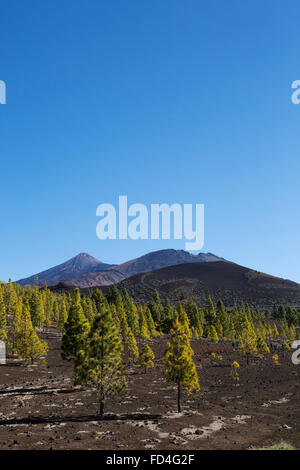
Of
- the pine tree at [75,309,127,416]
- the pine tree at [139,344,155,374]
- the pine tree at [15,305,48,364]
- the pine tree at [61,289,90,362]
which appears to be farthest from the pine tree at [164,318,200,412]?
the pine tree at [15,305,48,364]

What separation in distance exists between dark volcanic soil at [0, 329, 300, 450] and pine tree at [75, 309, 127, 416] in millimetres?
2338

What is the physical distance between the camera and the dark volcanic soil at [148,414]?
2172 cm

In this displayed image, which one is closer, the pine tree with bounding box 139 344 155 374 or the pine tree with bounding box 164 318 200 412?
the pine tree with bounding box 164 318 200 412

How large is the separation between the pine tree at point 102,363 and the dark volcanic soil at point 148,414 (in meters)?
2.34

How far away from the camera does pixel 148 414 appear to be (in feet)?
98.6

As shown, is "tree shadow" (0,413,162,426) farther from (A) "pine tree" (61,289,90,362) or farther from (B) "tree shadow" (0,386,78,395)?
(A) "pine tree" (61,289,90,362)

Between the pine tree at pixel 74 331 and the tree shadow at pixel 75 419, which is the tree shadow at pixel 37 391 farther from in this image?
the tree shadow at pixel 75 419

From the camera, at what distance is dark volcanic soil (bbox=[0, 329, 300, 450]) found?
855 inches

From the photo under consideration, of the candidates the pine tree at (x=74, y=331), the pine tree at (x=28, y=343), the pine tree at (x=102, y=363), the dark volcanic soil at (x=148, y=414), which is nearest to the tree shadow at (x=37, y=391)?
the dark volcanic soil at (x=148, y=414)

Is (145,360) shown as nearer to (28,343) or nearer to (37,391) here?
(28,343)

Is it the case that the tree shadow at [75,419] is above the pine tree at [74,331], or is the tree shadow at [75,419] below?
below

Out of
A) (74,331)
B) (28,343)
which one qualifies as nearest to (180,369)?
(74,331)

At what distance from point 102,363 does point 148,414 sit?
20.5 feet
